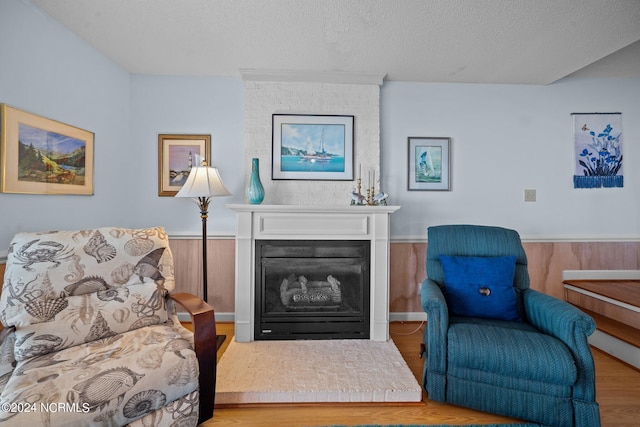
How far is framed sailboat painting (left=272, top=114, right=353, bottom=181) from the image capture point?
265 centimetres

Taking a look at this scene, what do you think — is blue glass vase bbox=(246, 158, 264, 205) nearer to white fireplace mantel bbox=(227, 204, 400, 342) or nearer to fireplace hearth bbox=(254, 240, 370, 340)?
white fireplace mantel bbox=(227, 204, 400, 342)

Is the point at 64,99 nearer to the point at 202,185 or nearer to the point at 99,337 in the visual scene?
the point at 202,185

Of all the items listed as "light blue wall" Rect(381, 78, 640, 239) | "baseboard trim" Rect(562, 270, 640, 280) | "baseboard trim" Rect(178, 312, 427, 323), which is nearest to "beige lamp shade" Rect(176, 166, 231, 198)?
"baseboard trim" Rect(178, 312, 427, 323)

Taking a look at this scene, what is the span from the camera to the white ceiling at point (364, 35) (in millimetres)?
1784

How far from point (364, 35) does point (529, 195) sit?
7.19ft

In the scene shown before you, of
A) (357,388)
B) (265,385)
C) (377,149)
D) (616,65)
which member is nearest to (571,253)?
(616,65)

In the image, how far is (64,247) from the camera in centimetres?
151

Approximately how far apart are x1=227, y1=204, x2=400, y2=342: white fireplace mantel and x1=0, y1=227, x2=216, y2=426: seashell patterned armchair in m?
0.63

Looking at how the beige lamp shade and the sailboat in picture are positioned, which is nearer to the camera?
the beige lamp shade

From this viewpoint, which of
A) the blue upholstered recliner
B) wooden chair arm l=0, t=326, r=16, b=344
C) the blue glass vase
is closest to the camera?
wooden chair arm l=0, t=326, r=16, b=344

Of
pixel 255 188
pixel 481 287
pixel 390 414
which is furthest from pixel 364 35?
pixel 390 414

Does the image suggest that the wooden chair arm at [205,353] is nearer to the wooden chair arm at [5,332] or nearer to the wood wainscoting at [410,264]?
the wooden chair arm at [5,332]

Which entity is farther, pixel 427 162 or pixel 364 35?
pixel 427 162

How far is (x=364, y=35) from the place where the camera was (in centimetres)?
205
